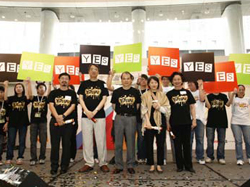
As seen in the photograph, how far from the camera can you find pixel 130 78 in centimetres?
295

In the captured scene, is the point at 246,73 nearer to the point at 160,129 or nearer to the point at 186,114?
the point at 186,114

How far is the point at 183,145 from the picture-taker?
9.63 feet

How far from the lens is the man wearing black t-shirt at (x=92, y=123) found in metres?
2.87

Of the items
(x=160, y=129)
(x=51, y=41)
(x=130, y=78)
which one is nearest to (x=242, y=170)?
(x=160, y=129)

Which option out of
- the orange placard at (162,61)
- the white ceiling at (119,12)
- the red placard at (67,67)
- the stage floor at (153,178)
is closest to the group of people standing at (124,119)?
the stage floor at (153,178)

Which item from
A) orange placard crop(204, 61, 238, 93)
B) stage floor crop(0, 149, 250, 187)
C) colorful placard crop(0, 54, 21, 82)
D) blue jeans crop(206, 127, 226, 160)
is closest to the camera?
stage floor crop(0, 149, 250, 187)

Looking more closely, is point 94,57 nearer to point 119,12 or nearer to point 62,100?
point 62,100

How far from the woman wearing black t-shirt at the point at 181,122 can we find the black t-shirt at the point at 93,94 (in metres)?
1.02

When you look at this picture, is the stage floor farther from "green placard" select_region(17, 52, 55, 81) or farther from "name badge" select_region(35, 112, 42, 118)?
"green placard" select_region(17, 52, 55, 81)

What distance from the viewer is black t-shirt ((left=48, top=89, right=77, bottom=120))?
2.91 meters

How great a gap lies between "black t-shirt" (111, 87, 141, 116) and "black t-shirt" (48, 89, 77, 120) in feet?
2.09

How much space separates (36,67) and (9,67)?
562 millimetres

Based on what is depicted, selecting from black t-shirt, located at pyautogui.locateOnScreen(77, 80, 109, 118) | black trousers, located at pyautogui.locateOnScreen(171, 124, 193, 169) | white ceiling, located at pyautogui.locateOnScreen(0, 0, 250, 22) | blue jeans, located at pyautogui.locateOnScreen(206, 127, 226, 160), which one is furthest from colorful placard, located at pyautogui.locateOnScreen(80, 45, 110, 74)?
white ceiling, located at pyautogui.locateOnScreen(0, 0, 250, 22)

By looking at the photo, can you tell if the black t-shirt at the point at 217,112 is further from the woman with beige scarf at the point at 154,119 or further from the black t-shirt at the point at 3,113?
the black t-shirt at the point at 3,113
